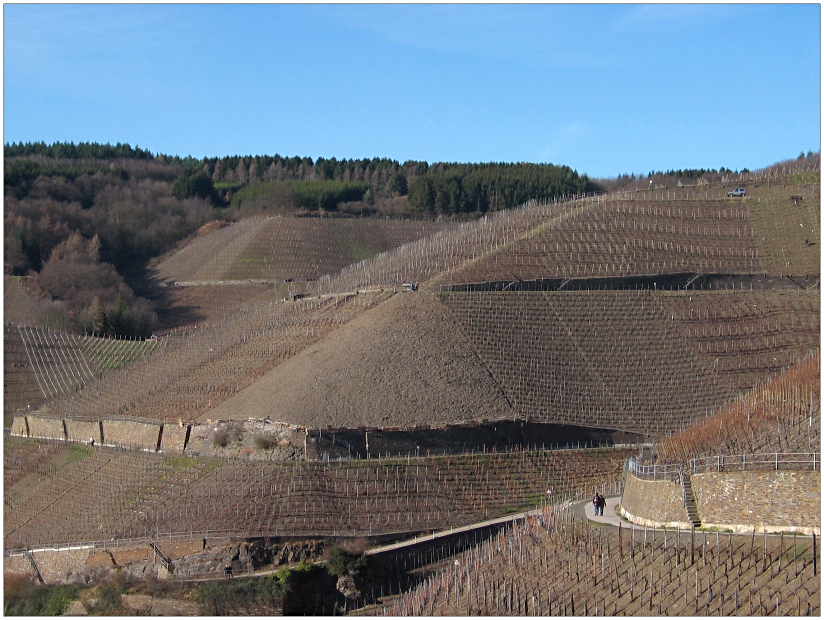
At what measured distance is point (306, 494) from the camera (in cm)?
5528

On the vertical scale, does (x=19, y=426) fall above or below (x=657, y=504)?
below

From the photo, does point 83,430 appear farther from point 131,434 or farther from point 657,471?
point 657,471

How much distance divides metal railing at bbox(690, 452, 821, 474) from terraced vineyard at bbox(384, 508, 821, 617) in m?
2.18

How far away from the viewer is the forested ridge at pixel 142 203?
5133 inches

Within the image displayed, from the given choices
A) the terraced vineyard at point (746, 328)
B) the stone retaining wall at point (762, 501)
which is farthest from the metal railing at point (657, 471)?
the terraced vineyard at point (746, 328)

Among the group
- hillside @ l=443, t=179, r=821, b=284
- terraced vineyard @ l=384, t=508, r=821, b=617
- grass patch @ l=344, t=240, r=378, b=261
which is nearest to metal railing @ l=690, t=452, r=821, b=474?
terraced vineyard @ l=384, t=508, r=821, b=617

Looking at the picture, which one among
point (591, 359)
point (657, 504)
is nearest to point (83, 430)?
point (591, 359)

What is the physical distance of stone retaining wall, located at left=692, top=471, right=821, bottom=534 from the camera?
32562 millimetres

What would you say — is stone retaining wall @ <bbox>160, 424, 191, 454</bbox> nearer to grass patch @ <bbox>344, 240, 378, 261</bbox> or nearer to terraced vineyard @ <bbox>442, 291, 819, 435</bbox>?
terraced vineyard @ <bbox>442, 291, 819, 435</bbox>

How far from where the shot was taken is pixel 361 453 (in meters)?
58.6

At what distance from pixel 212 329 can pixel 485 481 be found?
3983cm

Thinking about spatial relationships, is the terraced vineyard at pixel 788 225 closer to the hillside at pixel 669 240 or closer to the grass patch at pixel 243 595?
the hillside at pixel 669 240

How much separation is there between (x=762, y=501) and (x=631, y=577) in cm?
385

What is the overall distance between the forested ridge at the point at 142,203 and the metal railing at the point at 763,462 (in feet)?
285
